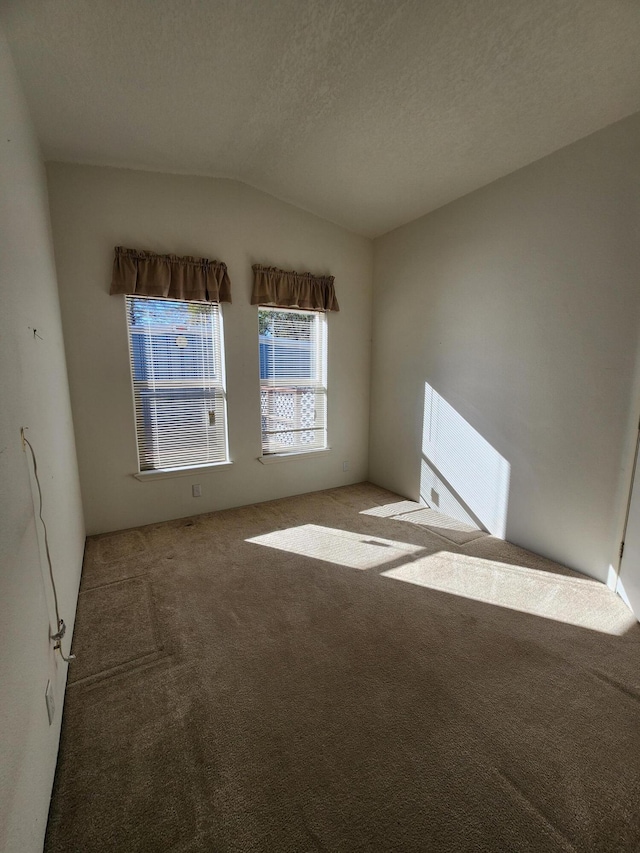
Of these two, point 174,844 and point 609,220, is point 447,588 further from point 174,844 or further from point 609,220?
point 609,220

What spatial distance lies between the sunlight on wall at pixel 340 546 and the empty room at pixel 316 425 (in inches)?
1.2

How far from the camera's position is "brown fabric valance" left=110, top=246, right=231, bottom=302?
2.77m

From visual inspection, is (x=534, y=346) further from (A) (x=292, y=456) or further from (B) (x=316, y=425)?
(A) (x=292, y=456)

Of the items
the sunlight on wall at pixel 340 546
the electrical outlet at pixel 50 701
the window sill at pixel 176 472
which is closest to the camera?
the electrical outlet at pixel 50 701

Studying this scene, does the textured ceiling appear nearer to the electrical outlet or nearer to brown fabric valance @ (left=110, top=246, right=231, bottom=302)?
brown fabric valance @ (left=110, top=246, right=231, bottom=302)

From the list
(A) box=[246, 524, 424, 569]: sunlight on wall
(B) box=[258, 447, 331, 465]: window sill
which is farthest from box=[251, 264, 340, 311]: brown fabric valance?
(A) box=[246, 524, 424, 569]: sunlight on wall

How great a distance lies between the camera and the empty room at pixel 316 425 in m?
1.17

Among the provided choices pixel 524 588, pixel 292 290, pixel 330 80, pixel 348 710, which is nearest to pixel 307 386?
pixel 292 290

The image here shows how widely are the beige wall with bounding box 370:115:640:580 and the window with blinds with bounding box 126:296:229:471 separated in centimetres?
190

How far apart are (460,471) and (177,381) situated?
2633 mm

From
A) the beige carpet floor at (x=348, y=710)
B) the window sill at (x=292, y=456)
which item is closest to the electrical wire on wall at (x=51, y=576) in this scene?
the beige carpet floor at (x=348, y=710)

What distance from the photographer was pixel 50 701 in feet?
4.04

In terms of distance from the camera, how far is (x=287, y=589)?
2.24 m

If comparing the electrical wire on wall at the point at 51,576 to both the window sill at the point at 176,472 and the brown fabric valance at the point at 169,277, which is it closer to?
the window sill at the point at 176,472
